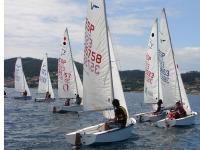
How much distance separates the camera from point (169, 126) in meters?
26.4

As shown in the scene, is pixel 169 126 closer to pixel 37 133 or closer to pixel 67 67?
pixel 37 133

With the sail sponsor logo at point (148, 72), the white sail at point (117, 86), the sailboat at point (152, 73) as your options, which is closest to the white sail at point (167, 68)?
the sailboat at point (152, 73)

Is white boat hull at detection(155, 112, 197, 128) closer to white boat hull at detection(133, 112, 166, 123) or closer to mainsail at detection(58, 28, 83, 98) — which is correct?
white boat hull at detection(133, 112, 166, 123)

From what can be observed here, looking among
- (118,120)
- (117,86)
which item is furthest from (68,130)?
(118,120)

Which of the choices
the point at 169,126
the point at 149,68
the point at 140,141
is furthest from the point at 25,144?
the point at 149,68

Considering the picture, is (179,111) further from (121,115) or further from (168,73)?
(121,115)

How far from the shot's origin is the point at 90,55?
69.5 feet

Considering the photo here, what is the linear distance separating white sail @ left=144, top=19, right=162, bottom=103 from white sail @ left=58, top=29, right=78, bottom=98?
794cm

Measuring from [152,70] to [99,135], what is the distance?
725 inches

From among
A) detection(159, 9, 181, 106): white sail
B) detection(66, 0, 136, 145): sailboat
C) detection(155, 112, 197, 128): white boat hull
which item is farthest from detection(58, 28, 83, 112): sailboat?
detection(66, 0, 136, 145): sailboat

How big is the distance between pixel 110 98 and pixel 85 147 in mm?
3558

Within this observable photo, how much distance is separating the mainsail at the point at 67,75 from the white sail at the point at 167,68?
38.0 ft

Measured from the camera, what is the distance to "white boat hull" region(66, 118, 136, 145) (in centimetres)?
1809

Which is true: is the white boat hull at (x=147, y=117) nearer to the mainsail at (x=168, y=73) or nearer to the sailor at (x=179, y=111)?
the mainsail at (x=168, y=73)
